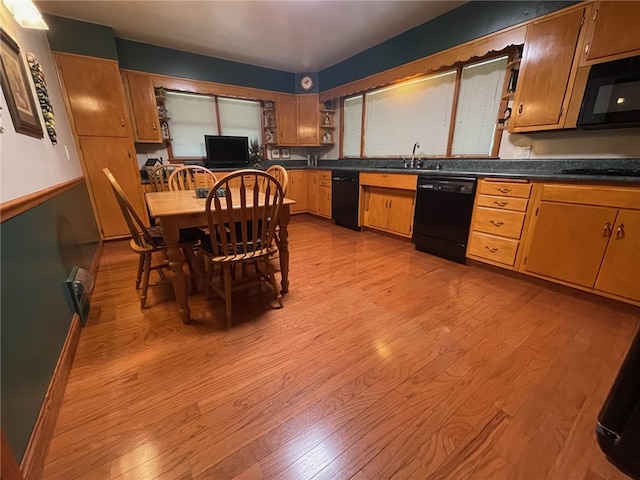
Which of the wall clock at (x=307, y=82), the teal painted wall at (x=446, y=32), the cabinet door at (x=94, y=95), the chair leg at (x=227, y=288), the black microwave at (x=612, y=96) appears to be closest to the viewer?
the chair leg at (x=227, y=288)

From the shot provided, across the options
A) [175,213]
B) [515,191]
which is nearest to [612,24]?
[515,191]

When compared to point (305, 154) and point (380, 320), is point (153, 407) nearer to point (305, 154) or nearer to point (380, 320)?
point (380, 320)

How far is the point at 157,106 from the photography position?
147 inches

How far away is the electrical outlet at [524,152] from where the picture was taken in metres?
2.52

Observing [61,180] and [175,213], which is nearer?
[175,213]

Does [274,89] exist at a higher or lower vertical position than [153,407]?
higher

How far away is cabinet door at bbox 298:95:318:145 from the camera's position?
4.71m

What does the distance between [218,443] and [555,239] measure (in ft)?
8.56

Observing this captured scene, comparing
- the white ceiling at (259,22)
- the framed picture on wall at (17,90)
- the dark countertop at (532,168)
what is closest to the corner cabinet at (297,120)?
the white ceiling at (259,22)

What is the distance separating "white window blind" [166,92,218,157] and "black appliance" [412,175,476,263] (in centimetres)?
352

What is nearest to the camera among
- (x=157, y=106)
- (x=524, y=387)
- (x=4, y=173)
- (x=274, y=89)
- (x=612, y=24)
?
(x=4, y=173)

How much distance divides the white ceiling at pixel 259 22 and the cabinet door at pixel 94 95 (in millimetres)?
458

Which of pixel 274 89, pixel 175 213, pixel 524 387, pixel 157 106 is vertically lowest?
pixel 524 387

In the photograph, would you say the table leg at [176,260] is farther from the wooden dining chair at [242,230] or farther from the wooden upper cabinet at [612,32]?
the wooden upper cabinet at [612,32]
